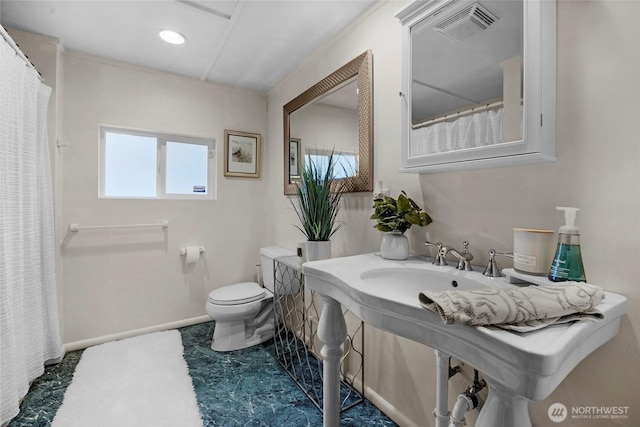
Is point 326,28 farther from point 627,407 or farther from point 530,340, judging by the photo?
point 627,407

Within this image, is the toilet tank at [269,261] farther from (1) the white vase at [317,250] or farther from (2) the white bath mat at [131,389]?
(2) the white bath mat at [131,389]

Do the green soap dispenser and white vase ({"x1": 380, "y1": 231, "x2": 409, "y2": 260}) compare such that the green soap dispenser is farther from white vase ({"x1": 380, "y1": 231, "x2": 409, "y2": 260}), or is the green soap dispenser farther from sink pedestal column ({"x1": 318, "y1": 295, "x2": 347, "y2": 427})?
sink pedestal column ({"x1": 318, "y1": 295, "x2": 347, "y2": 427})

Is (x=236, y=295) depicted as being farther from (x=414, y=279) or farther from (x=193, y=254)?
(x=414, y=279)

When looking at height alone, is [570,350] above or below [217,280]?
above

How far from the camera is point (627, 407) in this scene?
2.52 feet

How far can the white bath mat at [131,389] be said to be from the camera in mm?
1422

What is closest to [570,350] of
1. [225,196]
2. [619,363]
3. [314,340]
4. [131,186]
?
[619,363]

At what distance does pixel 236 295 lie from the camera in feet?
7.02

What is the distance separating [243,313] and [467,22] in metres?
2.07

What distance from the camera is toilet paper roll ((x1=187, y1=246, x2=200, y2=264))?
7.93 ft

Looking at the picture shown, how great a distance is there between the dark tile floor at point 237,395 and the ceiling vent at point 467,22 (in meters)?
1.73

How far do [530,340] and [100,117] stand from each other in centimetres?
276

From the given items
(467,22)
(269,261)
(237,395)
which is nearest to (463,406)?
(237,395)

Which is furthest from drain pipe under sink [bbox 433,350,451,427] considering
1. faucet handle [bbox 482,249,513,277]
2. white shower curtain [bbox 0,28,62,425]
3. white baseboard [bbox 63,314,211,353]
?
white baseboard [bbox 63,314,211,353]
